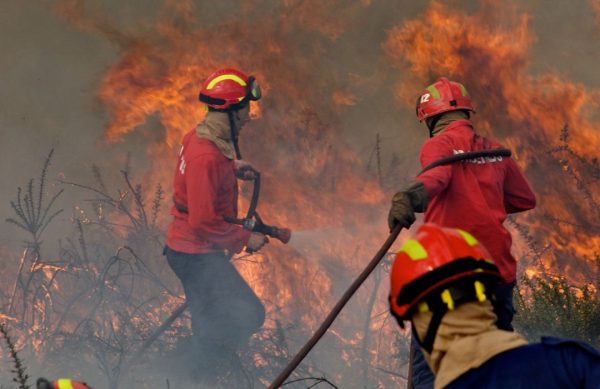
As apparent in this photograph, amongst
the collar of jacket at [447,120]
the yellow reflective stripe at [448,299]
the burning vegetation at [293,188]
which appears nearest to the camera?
the yellow reflective stripe at [448,299]

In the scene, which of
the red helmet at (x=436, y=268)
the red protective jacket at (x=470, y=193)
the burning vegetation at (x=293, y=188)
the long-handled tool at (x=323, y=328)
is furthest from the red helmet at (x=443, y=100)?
the burning vegetation at (x=293, y=188)

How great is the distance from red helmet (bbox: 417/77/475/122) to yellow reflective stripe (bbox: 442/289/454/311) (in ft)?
7.23

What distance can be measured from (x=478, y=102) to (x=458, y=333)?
5419 millimetres

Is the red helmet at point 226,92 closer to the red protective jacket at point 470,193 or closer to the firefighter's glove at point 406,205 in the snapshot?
the red protective jacket at point 470,193

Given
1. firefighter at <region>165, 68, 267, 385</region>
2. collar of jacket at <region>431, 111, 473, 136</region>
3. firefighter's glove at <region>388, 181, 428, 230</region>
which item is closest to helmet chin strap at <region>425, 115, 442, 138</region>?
collar of jacket at <region>431, 111, 473, 136</region>

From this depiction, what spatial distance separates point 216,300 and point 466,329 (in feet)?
13.0

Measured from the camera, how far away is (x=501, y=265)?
3576 millimetres

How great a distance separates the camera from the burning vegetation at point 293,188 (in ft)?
21.6

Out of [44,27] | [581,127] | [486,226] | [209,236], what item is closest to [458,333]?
[486,226]

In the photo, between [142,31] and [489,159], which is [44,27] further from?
[489,159]

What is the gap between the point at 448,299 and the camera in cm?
186

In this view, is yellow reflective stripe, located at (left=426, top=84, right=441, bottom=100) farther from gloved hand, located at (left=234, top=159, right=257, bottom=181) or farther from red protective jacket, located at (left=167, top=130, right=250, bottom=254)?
gloved hand, located at (left=234, top=159, right=257, bottom=181)

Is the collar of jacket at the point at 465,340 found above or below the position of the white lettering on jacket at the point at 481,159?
below

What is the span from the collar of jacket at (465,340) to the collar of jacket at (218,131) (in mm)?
3607
